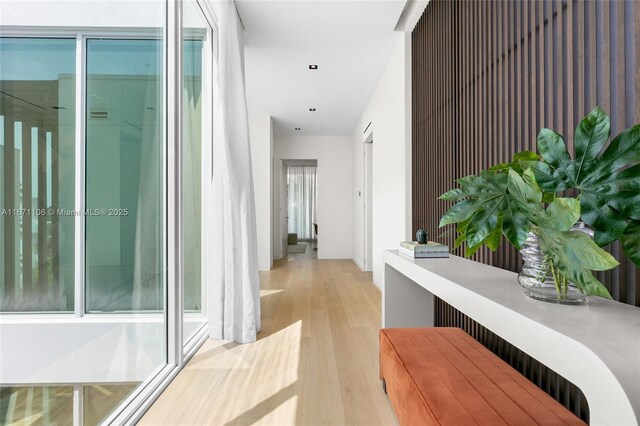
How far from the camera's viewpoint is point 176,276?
6.45 feet

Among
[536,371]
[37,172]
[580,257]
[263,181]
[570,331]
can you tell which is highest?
[263,181]

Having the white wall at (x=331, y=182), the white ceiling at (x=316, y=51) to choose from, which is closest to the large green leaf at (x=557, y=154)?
the white ceiling at (x=316, y=51)

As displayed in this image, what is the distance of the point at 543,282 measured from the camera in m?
0.89

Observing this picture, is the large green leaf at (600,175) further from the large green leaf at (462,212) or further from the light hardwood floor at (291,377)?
the light hardwood floor at (291,377)

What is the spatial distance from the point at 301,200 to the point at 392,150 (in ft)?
23.3

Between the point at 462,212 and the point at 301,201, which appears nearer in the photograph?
the point at 462,212

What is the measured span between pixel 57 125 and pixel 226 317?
176 cm

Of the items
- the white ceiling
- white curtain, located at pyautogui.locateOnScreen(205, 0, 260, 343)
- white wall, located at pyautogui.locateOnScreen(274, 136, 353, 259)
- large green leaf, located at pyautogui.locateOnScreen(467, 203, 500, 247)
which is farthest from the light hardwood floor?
white wall, located at pyautogui.locateOnScreen(274, 136, 353, 259)

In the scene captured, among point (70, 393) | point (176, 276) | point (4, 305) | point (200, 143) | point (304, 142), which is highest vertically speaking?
point (304, 142)

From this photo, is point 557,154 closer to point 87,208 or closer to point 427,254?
point 427,254

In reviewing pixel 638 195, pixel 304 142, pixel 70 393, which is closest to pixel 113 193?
pixel 70 393

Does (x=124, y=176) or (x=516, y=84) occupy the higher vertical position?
(x=516, y=84)

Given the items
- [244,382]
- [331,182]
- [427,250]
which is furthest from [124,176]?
[331,182]

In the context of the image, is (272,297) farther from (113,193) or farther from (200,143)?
(113,193)
